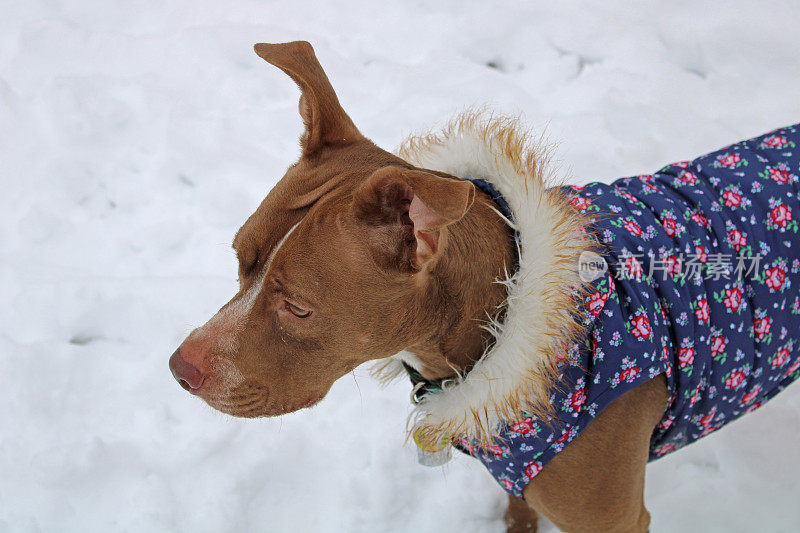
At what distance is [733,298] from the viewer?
2164mm

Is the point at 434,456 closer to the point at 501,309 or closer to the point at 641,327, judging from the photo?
the point at 501,309

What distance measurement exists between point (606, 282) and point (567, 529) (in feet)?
2.81

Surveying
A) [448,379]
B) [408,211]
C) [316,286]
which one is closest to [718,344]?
[448,379]

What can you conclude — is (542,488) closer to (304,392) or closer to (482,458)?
(482,458)

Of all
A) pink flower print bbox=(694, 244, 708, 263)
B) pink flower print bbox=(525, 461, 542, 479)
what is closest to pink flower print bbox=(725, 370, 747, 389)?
pink flower print bbox=(694, 244, 708, 263)

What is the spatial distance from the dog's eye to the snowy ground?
56.0 inches

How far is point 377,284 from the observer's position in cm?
179

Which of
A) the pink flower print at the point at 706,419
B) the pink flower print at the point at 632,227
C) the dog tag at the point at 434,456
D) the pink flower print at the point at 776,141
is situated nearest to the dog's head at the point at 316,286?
the dog tag at the point at 434,456

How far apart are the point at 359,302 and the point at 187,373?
1.73ft

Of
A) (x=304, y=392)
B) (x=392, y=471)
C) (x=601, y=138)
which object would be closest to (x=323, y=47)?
(x=601, y=138)

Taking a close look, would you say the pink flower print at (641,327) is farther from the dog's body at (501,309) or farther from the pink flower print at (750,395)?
the pink flower print at (750,395)

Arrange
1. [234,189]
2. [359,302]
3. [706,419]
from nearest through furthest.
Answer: [359,302] < [706,419] < [234,189]

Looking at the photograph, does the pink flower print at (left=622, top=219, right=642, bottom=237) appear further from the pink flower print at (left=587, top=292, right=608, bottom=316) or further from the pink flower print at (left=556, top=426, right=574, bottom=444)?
the pink flower print at (left=556, top=426, right=574, bottom=444)

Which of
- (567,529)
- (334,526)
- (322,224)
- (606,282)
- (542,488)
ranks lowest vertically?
(334,526)
